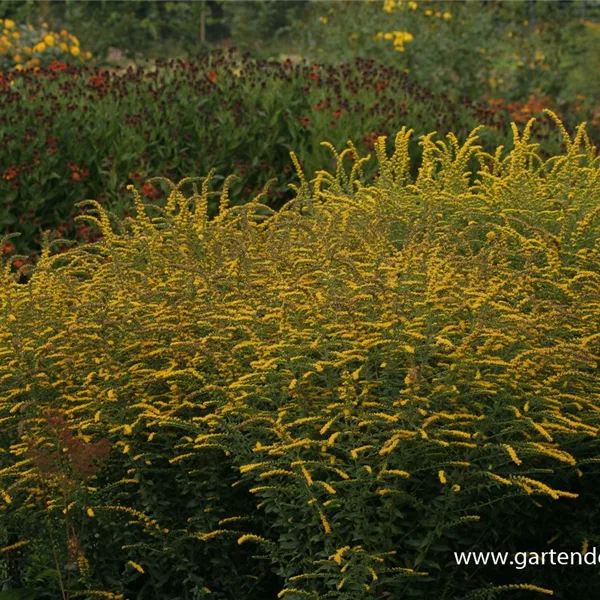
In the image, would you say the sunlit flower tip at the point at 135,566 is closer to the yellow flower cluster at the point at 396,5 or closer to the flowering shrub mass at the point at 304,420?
the flowering shrub mass at the point at 304,420

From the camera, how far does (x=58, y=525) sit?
12.9 ft

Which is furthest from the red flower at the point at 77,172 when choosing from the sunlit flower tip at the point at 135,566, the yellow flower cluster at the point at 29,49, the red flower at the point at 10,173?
the yellow flower cluster at the point at 29,49

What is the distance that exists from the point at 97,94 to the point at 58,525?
4841mm

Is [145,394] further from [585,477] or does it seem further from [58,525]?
[585,477]

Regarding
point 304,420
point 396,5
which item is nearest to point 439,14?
point 396,5

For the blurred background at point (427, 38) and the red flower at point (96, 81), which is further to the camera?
the blurred background at point (427, 38)

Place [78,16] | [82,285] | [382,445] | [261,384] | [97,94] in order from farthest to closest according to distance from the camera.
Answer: [78,16], [97,94], [82,285], [261,384], [382,445]

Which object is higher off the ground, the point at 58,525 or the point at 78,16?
the point at 58,525

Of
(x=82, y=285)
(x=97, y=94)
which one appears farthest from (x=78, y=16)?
(x=82, y=285)

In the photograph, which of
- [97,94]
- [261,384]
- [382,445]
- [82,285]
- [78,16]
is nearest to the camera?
[382,445]

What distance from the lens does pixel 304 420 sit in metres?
3.50

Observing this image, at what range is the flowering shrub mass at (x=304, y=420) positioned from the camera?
354cm

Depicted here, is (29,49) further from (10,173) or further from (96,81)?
(10,173)

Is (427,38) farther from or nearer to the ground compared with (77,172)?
nearer to the ground
